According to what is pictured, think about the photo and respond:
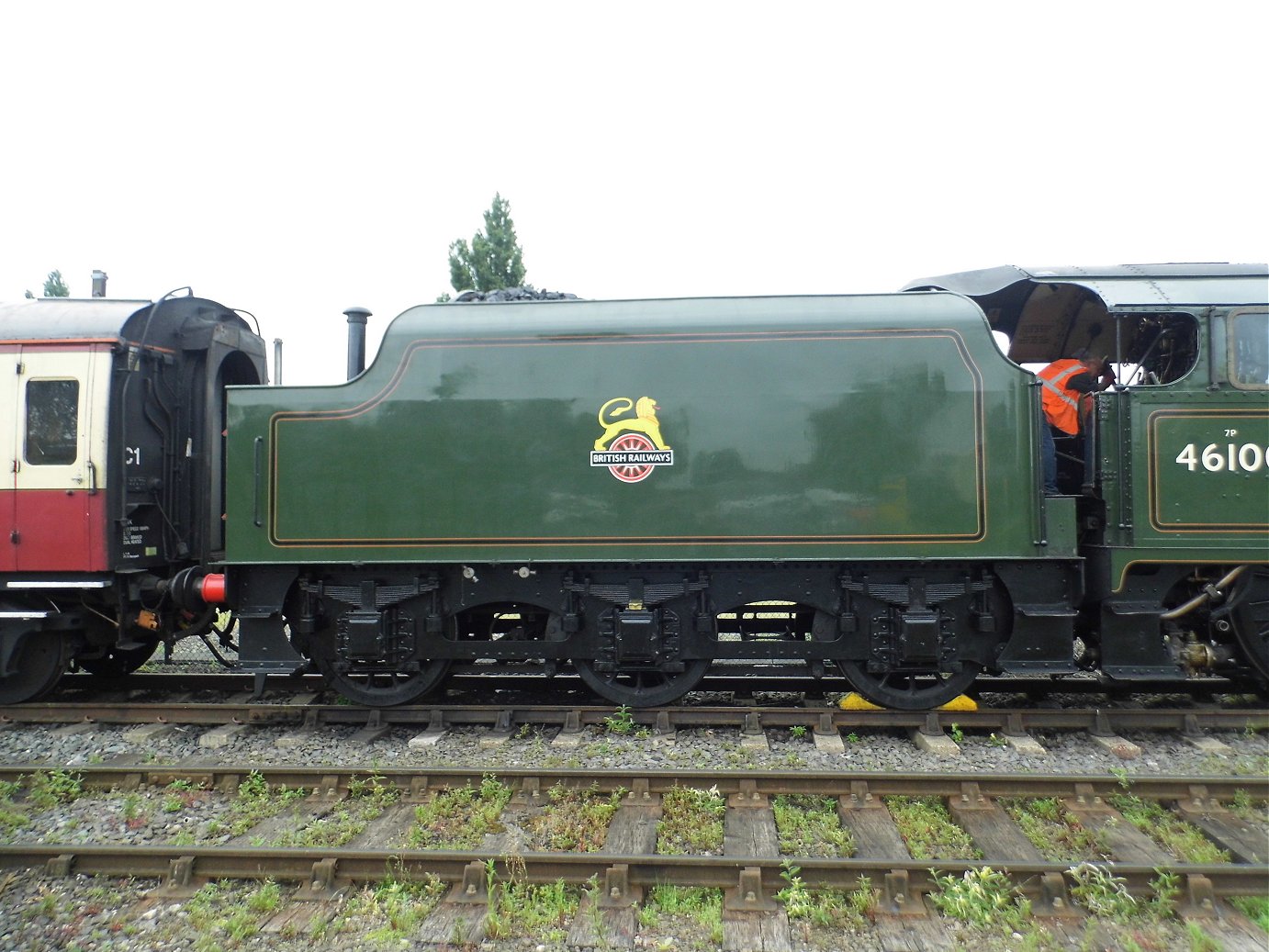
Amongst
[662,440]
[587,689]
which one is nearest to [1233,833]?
[662,440]

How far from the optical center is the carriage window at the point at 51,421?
5.44 metres

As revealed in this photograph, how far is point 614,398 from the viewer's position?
5254mm

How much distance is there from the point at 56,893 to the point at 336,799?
1.27 meters

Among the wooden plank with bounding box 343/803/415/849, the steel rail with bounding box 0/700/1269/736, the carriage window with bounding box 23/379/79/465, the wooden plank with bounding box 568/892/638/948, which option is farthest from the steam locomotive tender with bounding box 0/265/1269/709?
the wooden plank with bounding box 568/892/638/948

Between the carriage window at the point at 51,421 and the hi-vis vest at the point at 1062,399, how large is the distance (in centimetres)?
692

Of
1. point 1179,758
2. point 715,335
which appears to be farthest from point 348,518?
point 1179,758

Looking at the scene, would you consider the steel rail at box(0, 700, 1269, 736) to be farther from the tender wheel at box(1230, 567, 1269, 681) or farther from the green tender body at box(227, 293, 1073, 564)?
the green tender body at box(227, 293, 1073, 564)

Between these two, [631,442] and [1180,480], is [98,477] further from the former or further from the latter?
[1180,480]

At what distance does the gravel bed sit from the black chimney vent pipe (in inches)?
105

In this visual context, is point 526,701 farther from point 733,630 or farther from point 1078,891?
point 1078,891

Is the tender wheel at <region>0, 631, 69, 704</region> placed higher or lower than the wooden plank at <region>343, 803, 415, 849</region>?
higher

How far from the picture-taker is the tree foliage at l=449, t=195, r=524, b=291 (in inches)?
824

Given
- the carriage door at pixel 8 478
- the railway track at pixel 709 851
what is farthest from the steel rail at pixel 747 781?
the carriage door at pixel 8 478

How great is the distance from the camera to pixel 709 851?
368 cm
